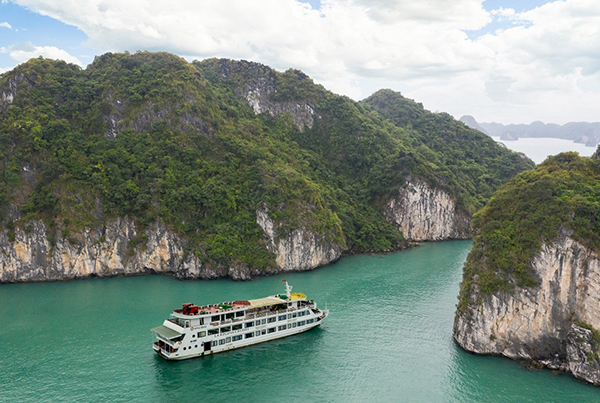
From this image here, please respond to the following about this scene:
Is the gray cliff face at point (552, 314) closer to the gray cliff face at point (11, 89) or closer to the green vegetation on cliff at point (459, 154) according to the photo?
the green vegetation on cliff at point (459, 154)

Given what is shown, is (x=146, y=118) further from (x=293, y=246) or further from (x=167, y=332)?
(x=167, y=332)

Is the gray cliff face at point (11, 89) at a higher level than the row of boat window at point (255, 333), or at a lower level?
higher

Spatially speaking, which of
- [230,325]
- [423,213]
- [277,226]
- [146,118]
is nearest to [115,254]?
[277,226]

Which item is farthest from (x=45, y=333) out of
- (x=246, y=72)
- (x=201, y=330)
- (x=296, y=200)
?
(x=246, y=72)

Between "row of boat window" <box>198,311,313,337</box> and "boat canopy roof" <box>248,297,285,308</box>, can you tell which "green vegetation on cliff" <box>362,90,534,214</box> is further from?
"row of boat window" <box>198,311,313,337</box>

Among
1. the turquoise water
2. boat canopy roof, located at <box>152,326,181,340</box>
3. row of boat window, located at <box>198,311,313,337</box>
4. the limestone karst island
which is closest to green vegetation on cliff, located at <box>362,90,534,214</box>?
the limestone karst island

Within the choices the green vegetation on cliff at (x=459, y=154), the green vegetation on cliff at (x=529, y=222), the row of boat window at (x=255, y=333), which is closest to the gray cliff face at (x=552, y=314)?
the green vegetation on cliff at (x=529, y=222)

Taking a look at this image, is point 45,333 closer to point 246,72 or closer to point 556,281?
point 556,281
